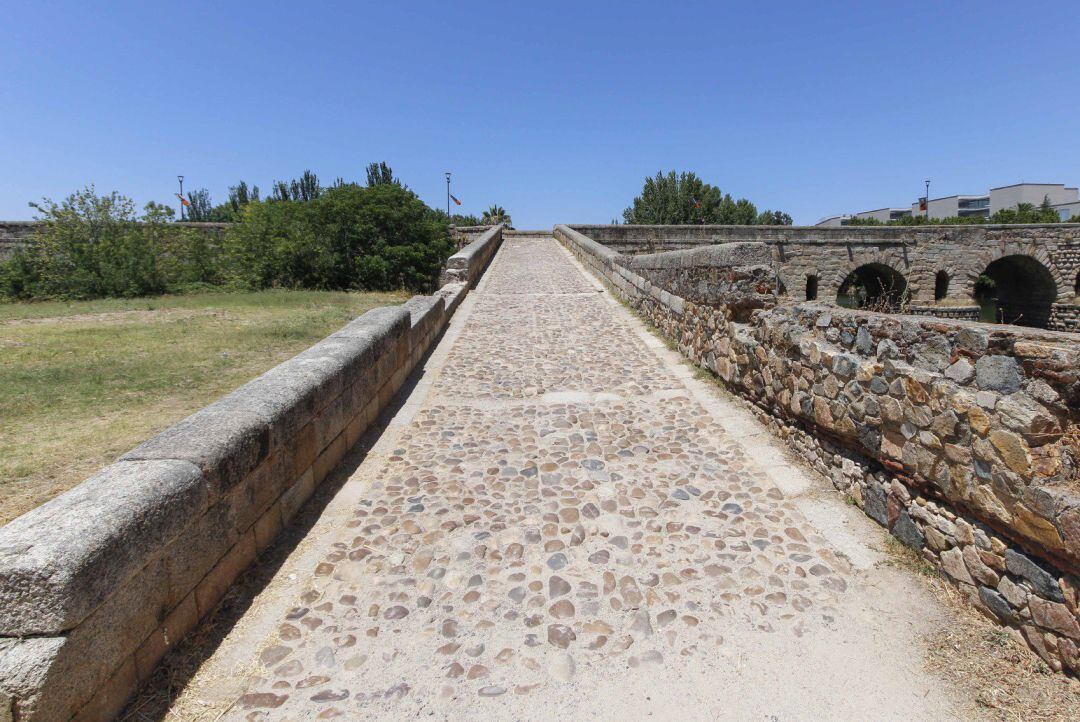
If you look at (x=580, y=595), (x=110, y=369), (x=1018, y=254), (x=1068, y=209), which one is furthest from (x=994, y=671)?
(x=1068, y=209)

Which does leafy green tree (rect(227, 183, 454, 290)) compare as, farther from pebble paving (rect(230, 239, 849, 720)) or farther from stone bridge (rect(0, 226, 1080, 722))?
stone bridge (rect(0, 226, 1080, 722))

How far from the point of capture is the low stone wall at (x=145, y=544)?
162 centimetres

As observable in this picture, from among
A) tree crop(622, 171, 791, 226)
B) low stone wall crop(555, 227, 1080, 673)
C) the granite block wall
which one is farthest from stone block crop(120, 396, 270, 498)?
tree crop(622, 171, 791, 226)

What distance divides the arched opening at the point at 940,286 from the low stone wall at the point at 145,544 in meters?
26.5

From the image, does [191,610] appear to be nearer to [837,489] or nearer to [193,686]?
[193,686]

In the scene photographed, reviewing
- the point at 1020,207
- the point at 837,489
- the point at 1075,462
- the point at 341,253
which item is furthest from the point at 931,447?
the point at 1020,207

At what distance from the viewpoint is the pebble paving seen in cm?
224

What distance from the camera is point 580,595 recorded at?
2678 millimetres

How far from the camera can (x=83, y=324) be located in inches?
358

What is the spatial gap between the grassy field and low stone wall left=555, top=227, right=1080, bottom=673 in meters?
4.84

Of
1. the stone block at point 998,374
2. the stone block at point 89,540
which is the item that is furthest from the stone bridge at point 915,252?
the stone block at point 89,540

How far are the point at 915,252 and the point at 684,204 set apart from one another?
20485 millimetres

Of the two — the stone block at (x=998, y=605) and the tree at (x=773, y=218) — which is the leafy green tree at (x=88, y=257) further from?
the tree at (x=773, y=218)

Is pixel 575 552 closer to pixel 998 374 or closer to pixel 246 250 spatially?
pixel 998 374
